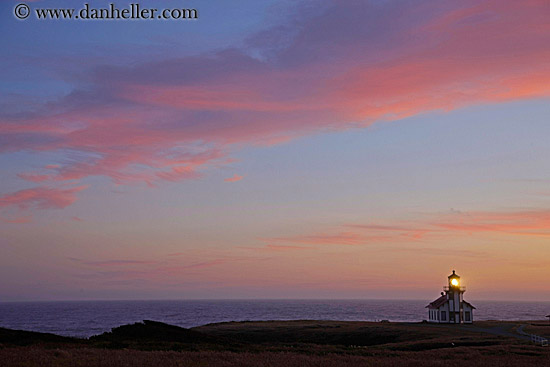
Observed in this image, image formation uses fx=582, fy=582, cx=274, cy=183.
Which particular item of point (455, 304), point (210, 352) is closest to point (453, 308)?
point (455, 304)

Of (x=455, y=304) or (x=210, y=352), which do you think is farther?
(x=455, y=304)

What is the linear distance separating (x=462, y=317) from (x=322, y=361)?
221ft

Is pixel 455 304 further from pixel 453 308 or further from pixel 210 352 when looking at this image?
pixel 210 352

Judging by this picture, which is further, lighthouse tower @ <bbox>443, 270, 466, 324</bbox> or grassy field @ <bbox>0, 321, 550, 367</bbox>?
lighthouse tower @ <bbox>443, 270, 466, 324</bbox>

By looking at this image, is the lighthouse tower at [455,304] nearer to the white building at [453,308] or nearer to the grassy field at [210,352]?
the white building at [453,308]

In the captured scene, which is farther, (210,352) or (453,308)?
(453,308)

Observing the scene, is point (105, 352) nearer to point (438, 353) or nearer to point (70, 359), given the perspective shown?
point (70, 359)

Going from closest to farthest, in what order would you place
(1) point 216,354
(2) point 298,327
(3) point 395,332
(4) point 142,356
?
(4) point 142,356 < (1) point 216,354 < (3) point 395,332 < (2) point 298,327

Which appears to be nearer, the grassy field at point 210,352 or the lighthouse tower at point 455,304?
the grassy field at point 210,352

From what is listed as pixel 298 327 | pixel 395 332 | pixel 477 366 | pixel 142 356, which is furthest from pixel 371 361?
pixel 298 327

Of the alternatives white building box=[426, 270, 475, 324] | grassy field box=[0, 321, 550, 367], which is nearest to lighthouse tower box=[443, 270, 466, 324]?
white building box=[426, 270, 475, 324]

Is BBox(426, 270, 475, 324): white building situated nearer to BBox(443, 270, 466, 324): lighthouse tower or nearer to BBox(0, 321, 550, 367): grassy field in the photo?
BBox(443, 270, 466, 324): lighthouse tower

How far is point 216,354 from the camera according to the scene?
34656 mm

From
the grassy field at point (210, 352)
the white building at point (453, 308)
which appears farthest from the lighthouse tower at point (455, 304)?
the grassy field at point (210, 352)
